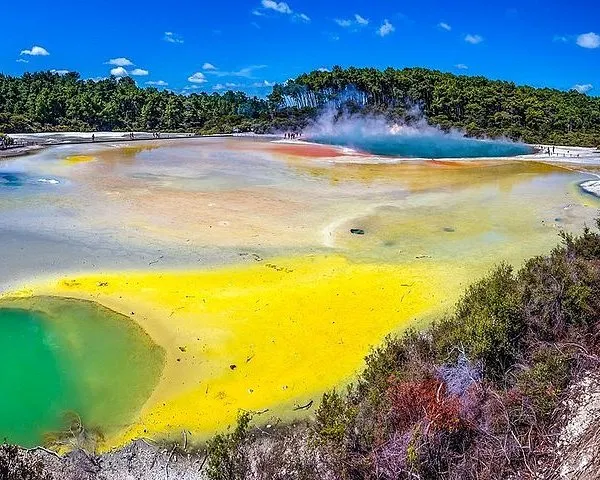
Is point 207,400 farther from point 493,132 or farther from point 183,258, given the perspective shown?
point 493,132

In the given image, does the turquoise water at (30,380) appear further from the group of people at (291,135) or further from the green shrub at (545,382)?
the group of people at (291,135)

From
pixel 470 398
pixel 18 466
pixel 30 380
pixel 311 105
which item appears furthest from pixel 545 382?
pixel 311 105

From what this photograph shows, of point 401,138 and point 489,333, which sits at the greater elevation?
point 401,138

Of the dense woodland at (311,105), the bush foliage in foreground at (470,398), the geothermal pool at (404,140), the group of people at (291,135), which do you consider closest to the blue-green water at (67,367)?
the bush foliage in foreground at (470,398)

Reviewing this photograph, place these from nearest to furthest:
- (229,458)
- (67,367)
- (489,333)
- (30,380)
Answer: (229,458) < (489,333) < (30,380) < (67,367)

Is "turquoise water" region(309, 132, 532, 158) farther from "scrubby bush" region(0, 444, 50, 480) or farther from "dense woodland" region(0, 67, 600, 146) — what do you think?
"scrubby bush" region(0, 444, 50, 480)

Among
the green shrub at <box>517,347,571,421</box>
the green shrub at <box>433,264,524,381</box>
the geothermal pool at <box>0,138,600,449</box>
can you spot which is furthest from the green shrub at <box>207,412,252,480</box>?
the green shrub at <box>517,347,571,421</box>

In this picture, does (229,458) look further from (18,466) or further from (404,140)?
(404,140)

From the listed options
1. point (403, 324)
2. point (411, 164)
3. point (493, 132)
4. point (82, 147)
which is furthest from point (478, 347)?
point (493, 132)
